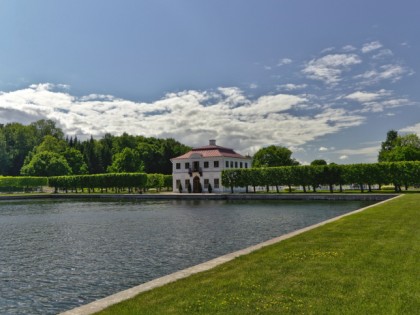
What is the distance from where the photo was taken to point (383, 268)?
8.80 metres

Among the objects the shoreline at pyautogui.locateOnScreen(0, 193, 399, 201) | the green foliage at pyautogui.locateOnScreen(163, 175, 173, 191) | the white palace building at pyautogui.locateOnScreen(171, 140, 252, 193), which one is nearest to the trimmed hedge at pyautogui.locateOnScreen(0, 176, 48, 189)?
the shoreline at pyautogui.locateOnScreen(0, 193, 399, 201)

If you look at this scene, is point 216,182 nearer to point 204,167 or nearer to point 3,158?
point 204,167

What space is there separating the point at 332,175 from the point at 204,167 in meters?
25.1

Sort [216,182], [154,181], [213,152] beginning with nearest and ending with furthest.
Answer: [216,182], [213,152], [154,181]

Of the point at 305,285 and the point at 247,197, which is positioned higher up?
the point at 305,285

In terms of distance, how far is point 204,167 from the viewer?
75.5 meters

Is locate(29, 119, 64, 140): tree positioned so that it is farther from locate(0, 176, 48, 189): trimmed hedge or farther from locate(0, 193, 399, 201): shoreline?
locate(0, 193, 399, 201): shoreline

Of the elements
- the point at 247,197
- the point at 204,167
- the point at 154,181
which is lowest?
the point at 247,197

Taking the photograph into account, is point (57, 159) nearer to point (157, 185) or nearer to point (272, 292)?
point (157, 185)

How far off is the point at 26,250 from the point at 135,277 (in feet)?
26.4

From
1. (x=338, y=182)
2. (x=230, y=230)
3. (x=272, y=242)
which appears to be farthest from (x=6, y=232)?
(x=338, y=182)

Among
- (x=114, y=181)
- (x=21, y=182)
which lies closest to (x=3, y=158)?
(x=21, y=182)

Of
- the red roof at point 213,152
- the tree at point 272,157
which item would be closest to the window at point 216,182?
the red roof at point 213,152

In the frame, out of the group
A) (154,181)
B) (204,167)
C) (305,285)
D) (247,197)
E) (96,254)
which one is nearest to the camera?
(305,285)
